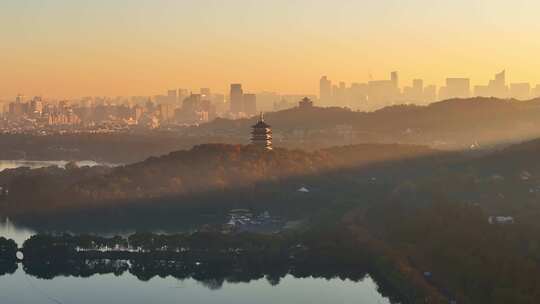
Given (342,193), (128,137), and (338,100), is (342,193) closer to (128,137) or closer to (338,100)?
(128,137)

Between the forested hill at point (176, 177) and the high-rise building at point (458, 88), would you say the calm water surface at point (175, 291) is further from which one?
the high-rise building at point (458, 88)

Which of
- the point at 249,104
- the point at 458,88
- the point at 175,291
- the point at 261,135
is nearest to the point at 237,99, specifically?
the point at 249,104

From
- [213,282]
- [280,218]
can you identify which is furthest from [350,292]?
[280,218]

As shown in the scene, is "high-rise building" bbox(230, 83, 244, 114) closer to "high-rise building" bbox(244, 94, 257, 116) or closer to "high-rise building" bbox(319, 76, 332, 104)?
"high-rise building" bbox(244, 94, 257, 116)

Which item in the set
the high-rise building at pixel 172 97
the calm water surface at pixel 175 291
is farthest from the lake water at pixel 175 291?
the high-rise building at pixel 172 97

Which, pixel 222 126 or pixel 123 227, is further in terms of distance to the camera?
pixel 222 126

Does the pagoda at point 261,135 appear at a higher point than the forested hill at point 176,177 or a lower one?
higher

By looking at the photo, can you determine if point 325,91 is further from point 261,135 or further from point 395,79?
point 261,135
